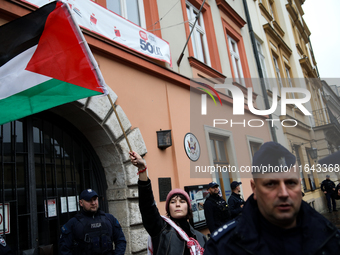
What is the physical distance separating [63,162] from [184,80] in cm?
351

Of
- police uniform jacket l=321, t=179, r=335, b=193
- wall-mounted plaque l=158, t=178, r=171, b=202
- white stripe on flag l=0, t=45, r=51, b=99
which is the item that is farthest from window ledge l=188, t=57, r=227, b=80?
white stripe on flag l=0, t=45, r=51, b=99

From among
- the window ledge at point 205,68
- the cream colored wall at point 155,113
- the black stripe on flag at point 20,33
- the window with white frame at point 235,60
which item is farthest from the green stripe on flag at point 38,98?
the window with white frame at point 235,60

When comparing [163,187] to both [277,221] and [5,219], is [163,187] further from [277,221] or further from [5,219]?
[277,221]

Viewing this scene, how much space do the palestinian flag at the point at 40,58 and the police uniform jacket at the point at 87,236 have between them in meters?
1.47

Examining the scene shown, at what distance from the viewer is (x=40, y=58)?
305 cm

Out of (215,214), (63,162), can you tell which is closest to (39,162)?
(63,162)

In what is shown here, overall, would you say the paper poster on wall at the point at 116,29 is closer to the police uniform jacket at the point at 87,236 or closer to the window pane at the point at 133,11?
the window pane at the point at 133,11

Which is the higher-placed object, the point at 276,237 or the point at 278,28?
the point at 278,28

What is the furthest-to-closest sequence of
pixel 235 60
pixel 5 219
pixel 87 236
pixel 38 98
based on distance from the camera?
pixel 235 60 → pixel 5 219 → pixel 87 236 → pixel 38 98

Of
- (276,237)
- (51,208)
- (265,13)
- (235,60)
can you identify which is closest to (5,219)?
(51,208)

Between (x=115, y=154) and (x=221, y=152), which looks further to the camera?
(x=221, y=152)

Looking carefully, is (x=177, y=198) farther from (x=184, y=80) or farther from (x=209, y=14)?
(x=209, y=14)

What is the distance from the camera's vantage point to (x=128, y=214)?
4.79m

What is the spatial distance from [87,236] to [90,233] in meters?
0.05
